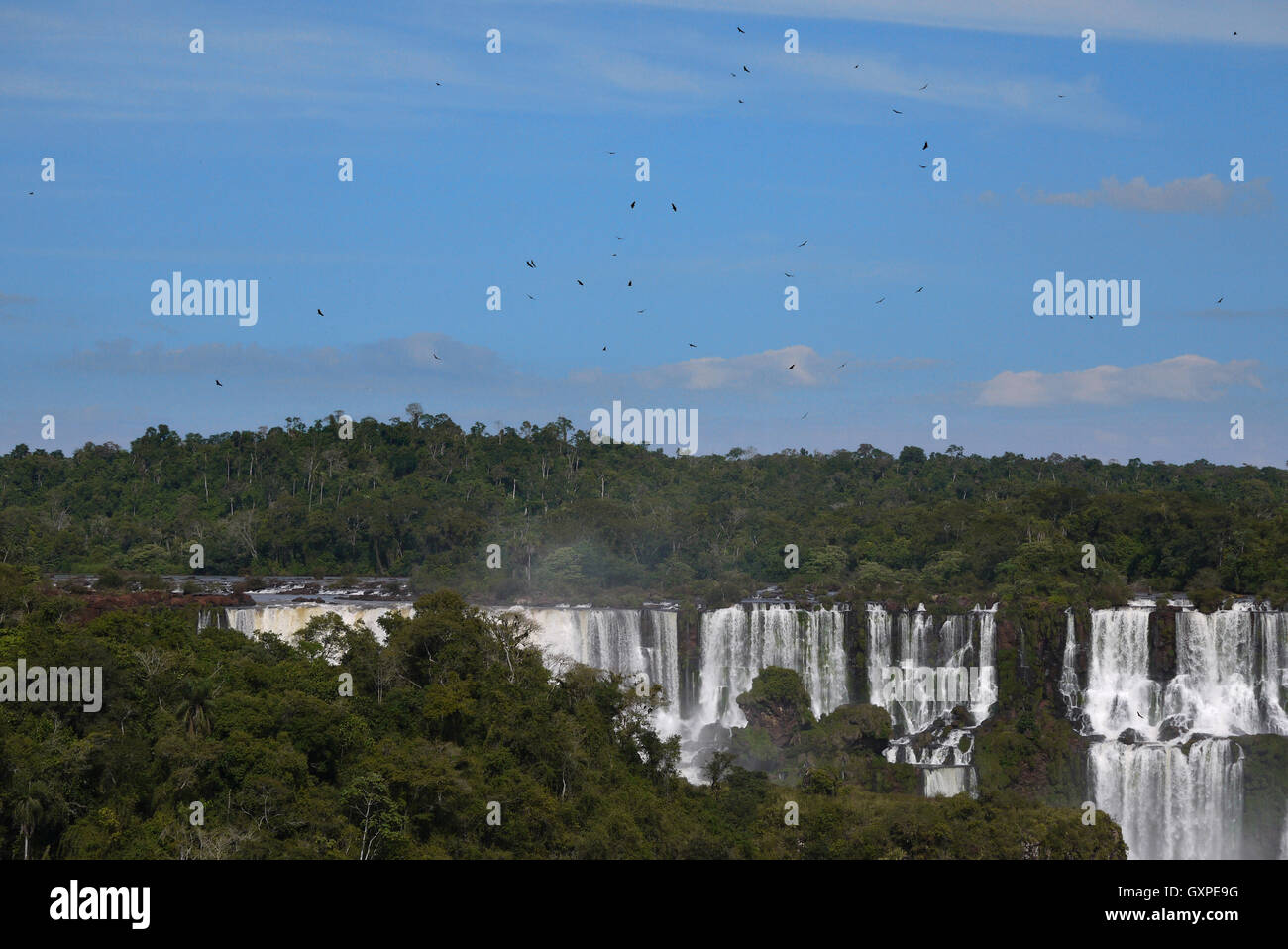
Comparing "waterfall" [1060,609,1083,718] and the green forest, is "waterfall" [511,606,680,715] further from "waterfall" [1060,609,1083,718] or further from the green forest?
"waterfall" [1060,609,1083,718]

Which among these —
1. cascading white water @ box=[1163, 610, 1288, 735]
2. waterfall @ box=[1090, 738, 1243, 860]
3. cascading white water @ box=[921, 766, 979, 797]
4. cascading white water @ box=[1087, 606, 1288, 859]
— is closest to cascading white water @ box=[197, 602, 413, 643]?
cascading white water @ box=[921, 766, 979, 797]

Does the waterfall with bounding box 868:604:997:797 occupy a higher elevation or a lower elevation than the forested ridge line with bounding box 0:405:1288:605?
lower

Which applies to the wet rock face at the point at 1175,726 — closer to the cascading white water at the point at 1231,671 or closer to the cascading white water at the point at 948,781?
the cascading white water at the point at 1231,671

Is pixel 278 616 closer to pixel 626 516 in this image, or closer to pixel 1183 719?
pixel 626 516

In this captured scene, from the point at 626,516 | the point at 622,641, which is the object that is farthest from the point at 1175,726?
the point at 626,516

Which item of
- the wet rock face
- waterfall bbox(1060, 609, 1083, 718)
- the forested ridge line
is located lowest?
the wet rock face
